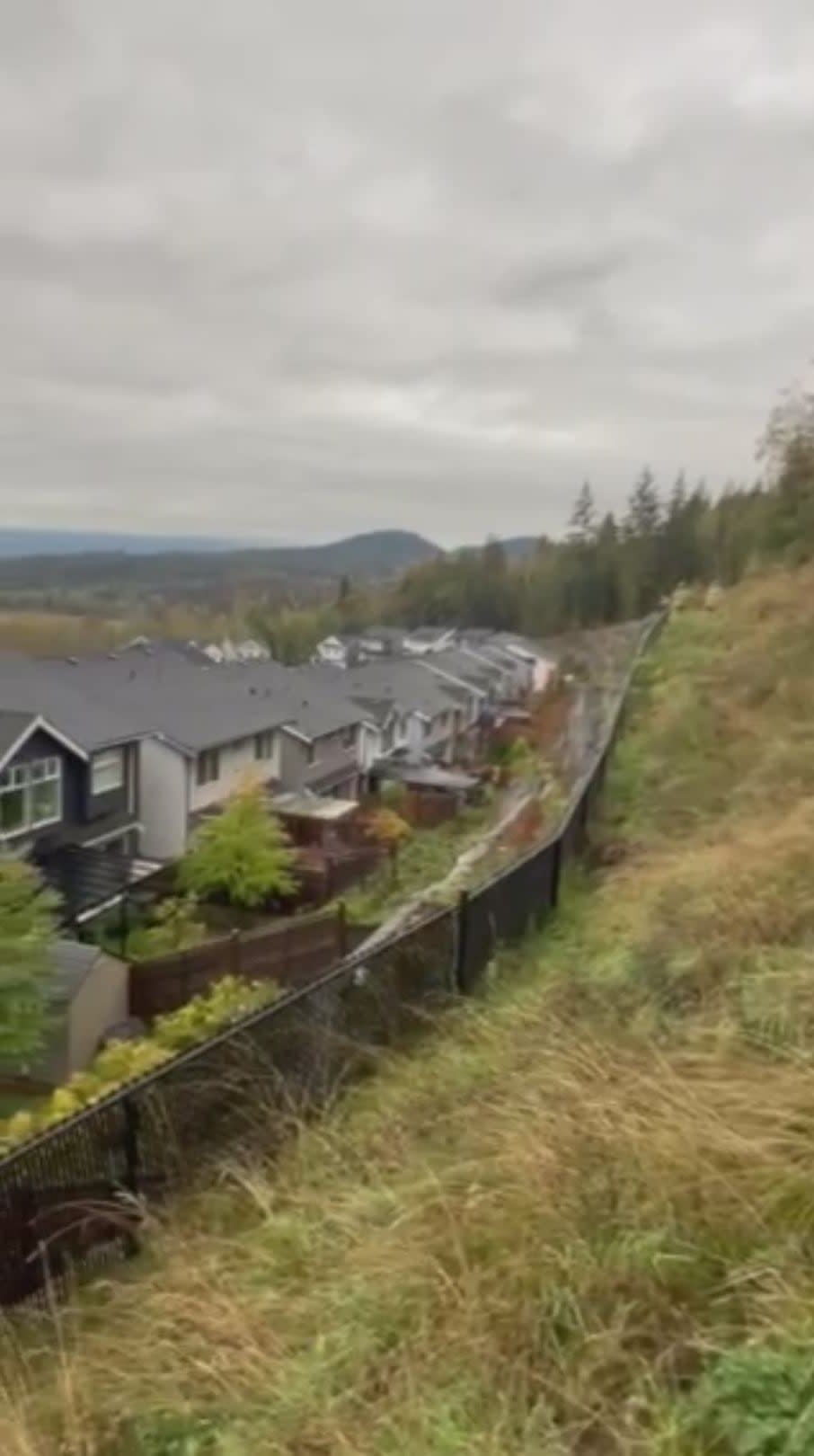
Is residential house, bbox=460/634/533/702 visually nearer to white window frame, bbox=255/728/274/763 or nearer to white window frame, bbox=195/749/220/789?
white window frame, bbox=255/728/274/763

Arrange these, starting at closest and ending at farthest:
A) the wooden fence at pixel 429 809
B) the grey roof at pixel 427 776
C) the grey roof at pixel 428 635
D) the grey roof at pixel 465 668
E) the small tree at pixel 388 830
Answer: the small tree at pixel 388 830, the wooden fence at pixel 429 809, the grey roof at pixel 427 776, the grey roof at pixel 465 668, the grey roof at pixel 428 635

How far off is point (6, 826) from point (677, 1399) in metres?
20.0

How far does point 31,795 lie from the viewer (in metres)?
20.9

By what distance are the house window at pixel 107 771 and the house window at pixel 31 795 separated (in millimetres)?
1193

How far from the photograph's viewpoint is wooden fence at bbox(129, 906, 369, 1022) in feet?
46.7

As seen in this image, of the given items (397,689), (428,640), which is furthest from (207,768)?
(428,640)

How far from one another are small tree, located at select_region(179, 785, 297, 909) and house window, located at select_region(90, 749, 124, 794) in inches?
114

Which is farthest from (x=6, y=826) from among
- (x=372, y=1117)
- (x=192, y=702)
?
(x=372, y=1117)

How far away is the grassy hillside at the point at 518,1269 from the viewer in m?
2.32

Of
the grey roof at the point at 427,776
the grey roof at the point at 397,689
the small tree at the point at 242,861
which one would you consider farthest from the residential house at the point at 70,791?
the grey roof at the point at 397,689

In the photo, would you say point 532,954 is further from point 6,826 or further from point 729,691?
point 6,826

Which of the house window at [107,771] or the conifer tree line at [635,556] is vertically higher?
the conifer tree line at [635,556]

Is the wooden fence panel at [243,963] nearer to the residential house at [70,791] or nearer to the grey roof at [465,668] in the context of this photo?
the residential house at [70,791]

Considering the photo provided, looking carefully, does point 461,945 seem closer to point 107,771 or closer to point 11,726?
A: point 11,726
